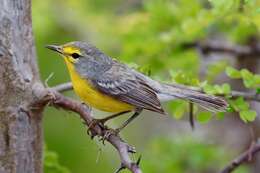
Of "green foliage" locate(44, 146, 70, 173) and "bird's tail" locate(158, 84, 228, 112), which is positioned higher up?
"bird's tail" locate(158, 84, 228, 112)

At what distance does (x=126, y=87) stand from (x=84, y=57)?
14.2 inches

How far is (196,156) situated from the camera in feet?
21.3

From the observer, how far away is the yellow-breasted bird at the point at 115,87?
4414 millimetres

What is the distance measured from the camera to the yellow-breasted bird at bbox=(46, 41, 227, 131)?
14.5 ft

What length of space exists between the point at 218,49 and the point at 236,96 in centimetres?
190

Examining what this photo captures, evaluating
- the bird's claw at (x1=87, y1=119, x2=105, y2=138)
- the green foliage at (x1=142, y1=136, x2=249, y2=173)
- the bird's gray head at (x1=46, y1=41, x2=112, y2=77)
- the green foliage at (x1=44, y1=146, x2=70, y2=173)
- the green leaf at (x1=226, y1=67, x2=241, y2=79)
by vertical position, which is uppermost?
the green leaf at (x1=226, y1=67, x2=241, y2=79)

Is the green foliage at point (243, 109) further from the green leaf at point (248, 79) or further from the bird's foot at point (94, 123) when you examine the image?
the bird's foot at point (94, 123)

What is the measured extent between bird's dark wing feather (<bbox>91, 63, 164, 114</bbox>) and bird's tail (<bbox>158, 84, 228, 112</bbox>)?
120 millimetres

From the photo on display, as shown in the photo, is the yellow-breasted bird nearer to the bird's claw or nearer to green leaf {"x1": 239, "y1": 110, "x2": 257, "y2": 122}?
the bird's claw

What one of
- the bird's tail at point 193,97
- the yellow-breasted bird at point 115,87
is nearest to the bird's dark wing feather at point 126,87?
the yellow-breasted bird at point 115,87

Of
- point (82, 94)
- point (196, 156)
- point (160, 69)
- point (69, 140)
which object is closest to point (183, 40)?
point (160, 69)

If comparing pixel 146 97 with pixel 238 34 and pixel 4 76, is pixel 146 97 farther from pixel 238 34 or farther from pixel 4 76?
pixel 238 34

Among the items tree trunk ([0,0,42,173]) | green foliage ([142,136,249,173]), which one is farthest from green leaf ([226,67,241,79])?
green foliage ([142,136,249,173])

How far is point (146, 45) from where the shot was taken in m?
5.67
